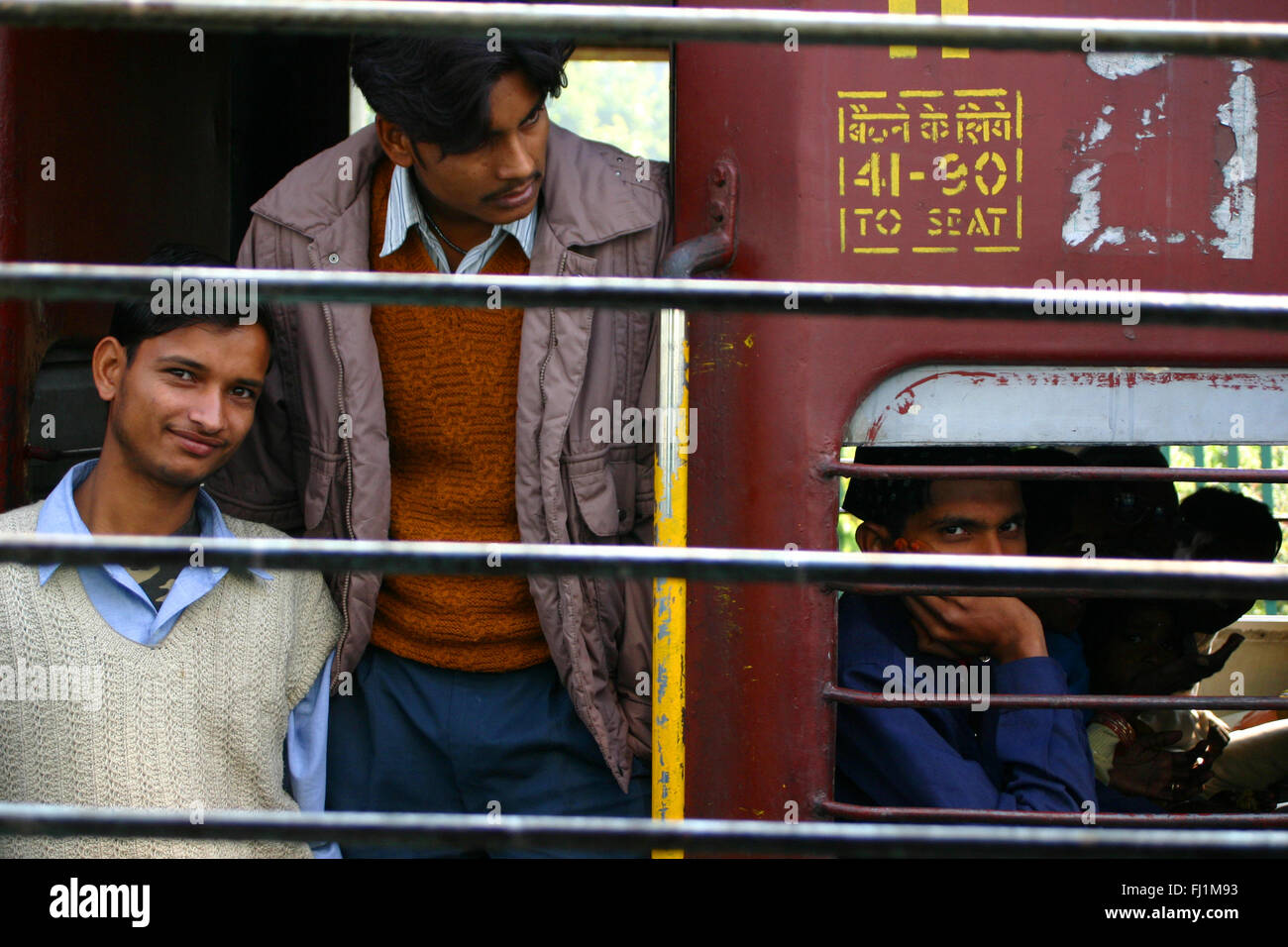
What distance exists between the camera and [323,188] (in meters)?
1.91

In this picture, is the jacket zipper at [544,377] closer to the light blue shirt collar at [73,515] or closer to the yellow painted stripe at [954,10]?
the light blue shirt collar at [73,515]

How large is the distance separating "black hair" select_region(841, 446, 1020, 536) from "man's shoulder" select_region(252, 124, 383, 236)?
0.95 meters

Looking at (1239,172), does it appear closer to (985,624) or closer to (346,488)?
(985,624)

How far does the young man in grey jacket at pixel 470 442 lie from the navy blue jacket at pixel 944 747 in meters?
0.33

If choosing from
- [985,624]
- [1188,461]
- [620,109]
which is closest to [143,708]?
[985,624]

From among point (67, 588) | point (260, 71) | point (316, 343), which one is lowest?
point (67, 588)

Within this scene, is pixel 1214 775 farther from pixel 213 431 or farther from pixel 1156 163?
pixel 213 431

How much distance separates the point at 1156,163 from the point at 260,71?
2.11 meters

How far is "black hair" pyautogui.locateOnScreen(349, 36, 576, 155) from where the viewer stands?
1.69 m

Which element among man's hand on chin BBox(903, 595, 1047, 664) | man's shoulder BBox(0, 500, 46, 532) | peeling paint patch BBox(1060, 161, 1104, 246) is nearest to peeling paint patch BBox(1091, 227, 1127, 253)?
peeling paint patch BBox(1060, 161, 1104, 246)

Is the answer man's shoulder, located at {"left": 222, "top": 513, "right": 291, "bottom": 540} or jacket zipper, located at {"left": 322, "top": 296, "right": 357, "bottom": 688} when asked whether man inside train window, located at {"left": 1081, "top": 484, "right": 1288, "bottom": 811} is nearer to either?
jacket zipper, located at {"left": 322, "top": 296, "right": 357, "bottom": 688}

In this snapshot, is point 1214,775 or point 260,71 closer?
point 1214,775
